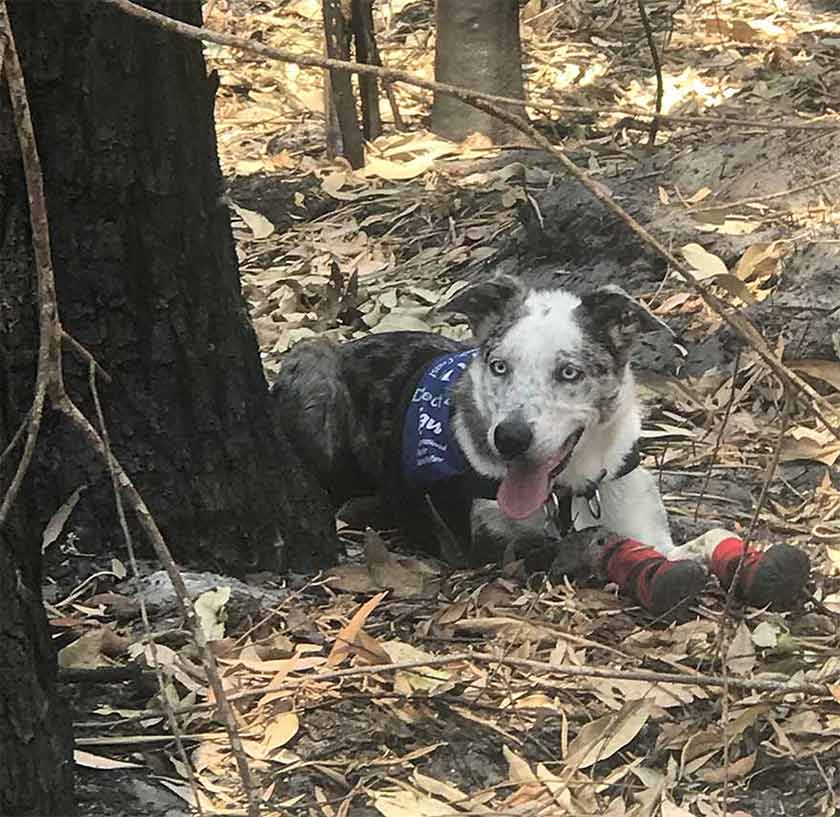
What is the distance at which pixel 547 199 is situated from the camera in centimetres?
732

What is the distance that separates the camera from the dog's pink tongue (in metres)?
4.73

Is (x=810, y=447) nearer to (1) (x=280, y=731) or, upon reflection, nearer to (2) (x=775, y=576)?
(2) (x=775, y=576)

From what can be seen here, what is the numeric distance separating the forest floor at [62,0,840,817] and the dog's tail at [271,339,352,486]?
410 millimetres

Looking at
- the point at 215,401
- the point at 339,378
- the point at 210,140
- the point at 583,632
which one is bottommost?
the point at 583,632

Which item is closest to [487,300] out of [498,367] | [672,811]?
[498,367]

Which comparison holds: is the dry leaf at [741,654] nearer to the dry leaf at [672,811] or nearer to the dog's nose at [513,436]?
the dry leaf at [672,811]

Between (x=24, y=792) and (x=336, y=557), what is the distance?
1874 mm

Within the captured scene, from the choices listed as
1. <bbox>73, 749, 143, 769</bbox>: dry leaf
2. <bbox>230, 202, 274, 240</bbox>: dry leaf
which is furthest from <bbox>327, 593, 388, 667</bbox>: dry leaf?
<bbox>230, 202, 274, 240</bbox>: dry leaf

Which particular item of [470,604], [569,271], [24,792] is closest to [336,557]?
[470,604]

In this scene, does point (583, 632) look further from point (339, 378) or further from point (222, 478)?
point (339, 378)

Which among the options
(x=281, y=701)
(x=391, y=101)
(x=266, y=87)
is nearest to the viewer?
(x=281, y=701)

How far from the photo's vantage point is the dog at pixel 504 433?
4703mm

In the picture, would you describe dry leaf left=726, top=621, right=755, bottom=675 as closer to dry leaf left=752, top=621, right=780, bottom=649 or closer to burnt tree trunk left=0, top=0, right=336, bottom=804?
dry leaf left=752, top=621, right=780, bottom=649

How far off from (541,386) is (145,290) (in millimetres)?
1615
